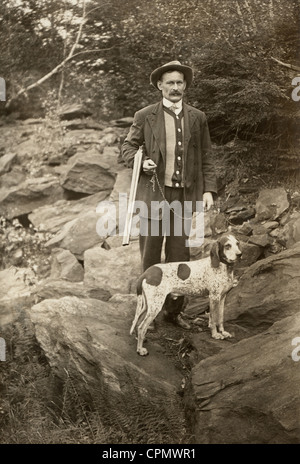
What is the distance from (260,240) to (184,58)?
178cm

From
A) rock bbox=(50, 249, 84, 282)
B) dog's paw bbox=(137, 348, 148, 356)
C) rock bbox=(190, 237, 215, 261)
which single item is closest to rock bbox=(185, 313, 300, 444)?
dog's paw bbox=(137, 348, 148, 356)

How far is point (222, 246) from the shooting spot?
179 inches

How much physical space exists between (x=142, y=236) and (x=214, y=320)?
94 cm

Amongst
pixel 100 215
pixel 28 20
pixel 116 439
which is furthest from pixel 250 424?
pixel 28 20

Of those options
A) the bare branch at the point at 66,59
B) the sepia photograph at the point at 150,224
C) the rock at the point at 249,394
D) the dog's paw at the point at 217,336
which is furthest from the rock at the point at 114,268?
the bare branch at the point at 66,59

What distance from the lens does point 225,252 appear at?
4516 mm

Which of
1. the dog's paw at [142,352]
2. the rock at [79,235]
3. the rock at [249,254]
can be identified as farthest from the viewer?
the rock at [79,235]

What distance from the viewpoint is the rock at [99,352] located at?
4.46 metres

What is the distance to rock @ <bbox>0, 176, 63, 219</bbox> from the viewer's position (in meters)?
5.23

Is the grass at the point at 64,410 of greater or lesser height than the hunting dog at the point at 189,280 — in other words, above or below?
below

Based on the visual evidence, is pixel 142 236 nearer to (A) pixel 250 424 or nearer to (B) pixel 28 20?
(A) pixel 250 424

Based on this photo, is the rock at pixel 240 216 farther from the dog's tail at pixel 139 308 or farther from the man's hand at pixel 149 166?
the dog's tail at pixel 139 308

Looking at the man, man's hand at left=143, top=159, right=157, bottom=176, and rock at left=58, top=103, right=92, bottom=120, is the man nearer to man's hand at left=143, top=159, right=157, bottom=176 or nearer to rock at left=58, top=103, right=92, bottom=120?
man's hand at left=143, top=159, right=157, bottom=176

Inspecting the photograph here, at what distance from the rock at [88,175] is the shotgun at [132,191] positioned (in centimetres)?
47
